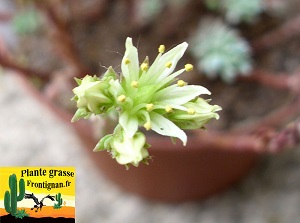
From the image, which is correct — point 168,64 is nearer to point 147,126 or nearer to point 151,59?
point 147,126

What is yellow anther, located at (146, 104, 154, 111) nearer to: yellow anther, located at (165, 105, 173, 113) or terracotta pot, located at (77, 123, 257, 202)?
yellow anther, located at (165, 105, 173, 113)

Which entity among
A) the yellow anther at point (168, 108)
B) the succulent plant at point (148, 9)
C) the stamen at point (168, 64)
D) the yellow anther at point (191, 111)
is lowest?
the yellow anther at point (191, 111)

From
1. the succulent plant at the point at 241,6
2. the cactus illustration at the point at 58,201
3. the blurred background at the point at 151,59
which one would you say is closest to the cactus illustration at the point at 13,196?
the cactus illustration at the point at 58,201

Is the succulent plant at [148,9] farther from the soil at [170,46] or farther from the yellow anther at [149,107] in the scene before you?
the yellow anther at [149,107]

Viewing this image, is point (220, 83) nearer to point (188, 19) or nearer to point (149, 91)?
point (188, 19)

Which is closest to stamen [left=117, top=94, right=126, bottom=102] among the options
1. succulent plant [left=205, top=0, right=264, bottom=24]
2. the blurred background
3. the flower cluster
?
the flower cluster

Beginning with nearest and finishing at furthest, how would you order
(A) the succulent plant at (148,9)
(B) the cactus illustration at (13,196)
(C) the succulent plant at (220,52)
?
(B) the cactus illustration at (13,196) → (C) the succulent plant at (220,52) → (A) the succulent plant at (148,9)

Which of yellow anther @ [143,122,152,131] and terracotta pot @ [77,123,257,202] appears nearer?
yellow anther @ [143,122,152,131]
